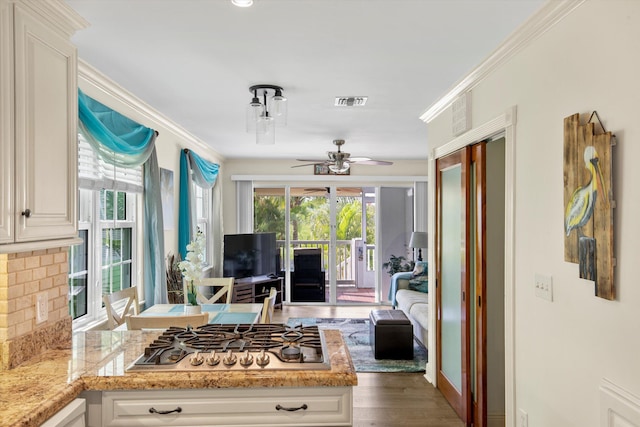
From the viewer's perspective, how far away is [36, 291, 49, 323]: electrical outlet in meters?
2.05

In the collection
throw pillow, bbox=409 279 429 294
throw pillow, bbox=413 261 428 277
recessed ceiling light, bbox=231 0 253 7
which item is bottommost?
throw pillow, bbox=409 279 429 294

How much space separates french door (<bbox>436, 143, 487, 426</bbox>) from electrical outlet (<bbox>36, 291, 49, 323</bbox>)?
2532 mm

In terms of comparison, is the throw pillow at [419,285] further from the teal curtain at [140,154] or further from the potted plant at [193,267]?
the potted plant at [193,267]

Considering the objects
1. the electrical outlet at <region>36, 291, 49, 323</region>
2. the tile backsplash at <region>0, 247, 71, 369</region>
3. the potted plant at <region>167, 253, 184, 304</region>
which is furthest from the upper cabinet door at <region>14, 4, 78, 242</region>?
the potted plant at <region>167, 253, 184, 304</region>

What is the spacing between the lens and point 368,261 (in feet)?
26.1

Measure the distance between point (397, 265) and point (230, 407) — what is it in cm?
570

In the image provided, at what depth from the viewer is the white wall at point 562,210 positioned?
1584 millimetres

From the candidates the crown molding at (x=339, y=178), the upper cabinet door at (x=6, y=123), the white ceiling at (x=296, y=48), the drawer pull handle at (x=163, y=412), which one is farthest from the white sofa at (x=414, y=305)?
the upper cabinet door at (x=6, y=123)

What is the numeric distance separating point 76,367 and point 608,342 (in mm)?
2125

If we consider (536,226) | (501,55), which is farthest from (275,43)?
(536,226)

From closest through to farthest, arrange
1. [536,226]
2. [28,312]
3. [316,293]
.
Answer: [28,312]
[536,226]
[316,293]

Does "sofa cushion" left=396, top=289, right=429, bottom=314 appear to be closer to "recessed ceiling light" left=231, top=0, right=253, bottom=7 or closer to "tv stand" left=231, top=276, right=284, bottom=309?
"tv stand" left=231, top=276, right=284, bottom=309

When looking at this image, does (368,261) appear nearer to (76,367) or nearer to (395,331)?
(395,331)

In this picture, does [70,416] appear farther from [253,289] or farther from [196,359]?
[253,289]
